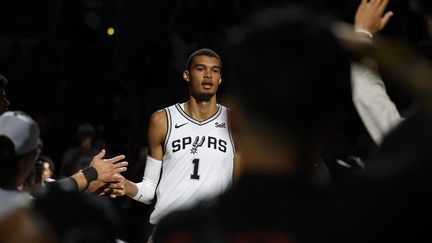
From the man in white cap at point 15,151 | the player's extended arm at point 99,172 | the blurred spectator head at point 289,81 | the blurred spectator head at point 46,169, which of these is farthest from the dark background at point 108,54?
the blurred spectator head at point 289,81

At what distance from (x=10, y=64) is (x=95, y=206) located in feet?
39.0

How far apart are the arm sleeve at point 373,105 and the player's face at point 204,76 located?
483 cm

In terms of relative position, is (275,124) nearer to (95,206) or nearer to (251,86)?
(251,86)

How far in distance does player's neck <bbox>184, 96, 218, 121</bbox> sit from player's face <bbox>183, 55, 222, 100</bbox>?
5cm

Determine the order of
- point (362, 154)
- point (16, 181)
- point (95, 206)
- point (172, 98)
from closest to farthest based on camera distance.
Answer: point (95, 206) → point (16, 181) → point (362, 154) → point (172, 98)

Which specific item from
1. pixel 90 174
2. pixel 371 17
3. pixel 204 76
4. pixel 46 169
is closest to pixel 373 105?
pixel 371 17

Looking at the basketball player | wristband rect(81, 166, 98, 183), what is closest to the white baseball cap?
wristband rect(81, 166, 98, 183)

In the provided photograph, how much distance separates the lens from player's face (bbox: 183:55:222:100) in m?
8.62

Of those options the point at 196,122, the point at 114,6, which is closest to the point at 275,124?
the point at 196,122

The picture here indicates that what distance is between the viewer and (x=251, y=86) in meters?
2.31

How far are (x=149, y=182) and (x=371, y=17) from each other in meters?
4.75

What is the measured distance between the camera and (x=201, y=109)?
863 cm

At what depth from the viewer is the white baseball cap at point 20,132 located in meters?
3.71

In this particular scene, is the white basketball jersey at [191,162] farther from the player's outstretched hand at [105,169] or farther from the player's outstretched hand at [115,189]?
the player's outstretched hand at [105,169]
